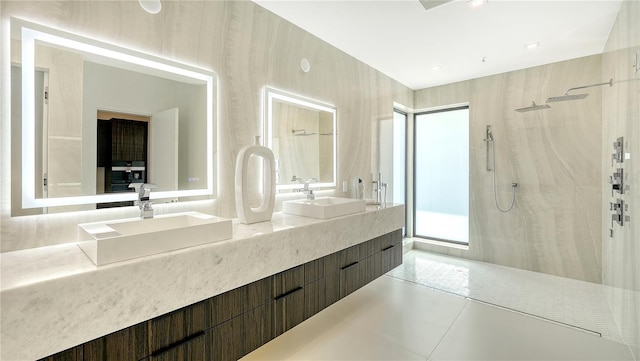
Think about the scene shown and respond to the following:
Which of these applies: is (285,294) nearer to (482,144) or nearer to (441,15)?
(441,15)

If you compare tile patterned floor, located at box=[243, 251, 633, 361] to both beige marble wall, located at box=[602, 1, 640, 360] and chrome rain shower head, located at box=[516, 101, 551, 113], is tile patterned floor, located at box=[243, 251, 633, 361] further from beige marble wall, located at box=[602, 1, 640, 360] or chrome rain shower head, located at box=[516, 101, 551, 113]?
chrome rain shower head, located at box=[516, 101, 551, 113]

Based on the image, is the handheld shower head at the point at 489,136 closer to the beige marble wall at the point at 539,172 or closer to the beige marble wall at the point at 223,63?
the beige marble wall at the point at 539,172

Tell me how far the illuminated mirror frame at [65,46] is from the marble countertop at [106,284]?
9.7 inches

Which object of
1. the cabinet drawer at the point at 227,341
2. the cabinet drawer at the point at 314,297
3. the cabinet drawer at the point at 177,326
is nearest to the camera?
the cabinet drawer at the point at 177,326

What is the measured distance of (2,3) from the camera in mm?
1232

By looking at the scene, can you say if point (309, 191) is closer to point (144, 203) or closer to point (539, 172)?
point (144, 203)

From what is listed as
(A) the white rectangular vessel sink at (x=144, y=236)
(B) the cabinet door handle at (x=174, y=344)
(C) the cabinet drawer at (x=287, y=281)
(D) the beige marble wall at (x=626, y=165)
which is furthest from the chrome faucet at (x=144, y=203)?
(D) the beige marble wall at (x=626, y=165)

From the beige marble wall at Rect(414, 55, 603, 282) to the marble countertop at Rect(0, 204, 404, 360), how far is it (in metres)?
3.25

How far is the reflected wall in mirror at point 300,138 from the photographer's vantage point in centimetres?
241

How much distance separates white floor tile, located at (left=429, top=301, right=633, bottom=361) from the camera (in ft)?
6.78

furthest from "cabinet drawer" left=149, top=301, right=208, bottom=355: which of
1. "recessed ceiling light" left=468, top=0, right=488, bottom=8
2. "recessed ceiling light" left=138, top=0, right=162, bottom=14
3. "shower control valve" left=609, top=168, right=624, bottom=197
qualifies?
"shower control valve" left=609, top=168, right=624, bottom=197

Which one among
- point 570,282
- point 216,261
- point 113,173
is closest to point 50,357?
point 216,261

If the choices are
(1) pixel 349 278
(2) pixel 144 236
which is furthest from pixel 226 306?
(1) pixel 349 278

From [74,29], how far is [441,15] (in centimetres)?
248
